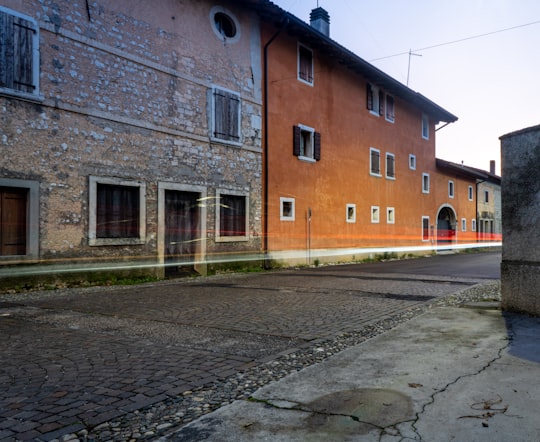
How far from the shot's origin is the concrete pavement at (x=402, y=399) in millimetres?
2678

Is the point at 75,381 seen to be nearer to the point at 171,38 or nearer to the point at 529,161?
the point at 529,161

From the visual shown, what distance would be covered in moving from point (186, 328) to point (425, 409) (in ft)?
11.9

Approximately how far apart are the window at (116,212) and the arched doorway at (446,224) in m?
24.6

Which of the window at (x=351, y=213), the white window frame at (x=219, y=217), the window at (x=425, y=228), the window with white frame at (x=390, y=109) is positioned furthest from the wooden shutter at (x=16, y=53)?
the window at (x=425, y=228)

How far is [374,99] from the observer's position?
24656 millimetres

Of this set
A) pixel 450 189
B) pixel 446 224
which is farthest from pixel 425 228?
pixel 450 189

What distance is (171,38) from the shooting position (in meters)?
14.0

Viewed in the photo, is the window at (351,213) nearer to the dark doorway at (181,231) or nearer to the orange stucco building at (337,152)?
the orange stucco building at (337,152)

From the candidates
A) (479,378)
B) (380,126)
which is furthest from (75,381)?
(380,126)

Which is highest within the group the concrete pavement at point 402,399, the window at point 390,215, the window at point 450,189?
the window at point 450,189

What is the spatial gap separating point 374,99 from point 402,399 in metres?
23.2

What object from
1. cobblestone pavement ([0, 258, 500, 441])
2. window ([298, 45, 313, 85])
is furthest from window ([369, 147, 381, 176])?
cobblestone pavement ([0, 258, 500, 441])

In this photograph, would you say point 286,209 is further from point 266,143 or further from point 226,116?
point 226,116

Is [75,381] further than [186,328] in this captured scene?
No
